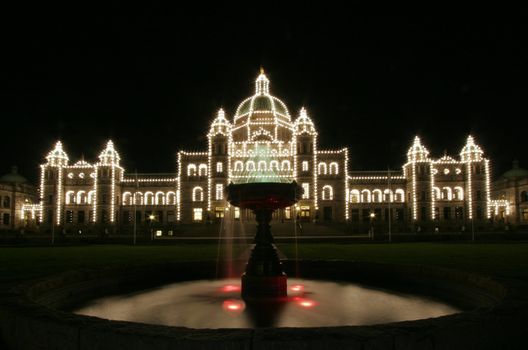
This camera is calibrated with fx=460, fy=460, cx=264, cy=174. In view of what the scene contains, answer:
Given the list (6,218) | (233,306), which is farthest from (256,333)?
(6,218)

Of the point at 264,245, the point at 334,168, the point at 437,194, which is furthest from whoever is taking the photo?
the point at 437,194

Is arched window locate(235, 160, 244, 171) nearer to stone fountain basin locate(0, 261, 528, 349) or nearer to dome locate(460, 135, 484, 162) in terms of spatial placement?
dome locate(460, 135, 484, 162)

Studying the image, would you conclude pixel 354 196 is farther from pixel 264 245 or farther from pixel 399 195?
pixel 264 245

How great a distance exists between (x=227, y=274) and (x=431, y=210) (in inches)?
2742

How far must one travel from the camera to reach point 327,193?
7594cm

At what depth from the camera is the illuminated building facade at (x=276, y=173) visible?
7481 centimetres

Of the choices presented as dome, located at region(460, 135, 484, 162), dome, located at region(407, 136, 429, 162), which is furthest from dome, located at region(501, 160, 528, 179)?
dome, located at region(407, 136, 429, 162)

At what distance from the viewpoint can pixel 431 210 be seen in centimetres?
7819

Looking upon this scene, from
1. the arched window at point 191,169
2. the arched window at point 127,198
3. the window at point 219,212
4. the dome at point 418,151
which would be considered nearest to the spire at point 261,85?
the arched window at point 191,169

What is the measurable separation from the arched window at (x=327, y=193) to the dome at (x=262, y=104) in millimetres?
15689

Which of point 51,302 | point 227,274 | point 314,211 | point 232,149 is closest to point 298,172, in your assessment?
point 314,211

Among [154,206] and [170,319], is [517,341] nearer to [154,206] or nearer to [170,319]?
[170,319]

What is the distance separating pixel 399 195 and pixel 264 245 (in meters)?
75.8

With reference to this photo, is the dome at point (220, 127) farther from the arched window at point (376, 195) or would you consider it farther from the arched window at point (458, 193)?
the arched window at point (458, 193)
